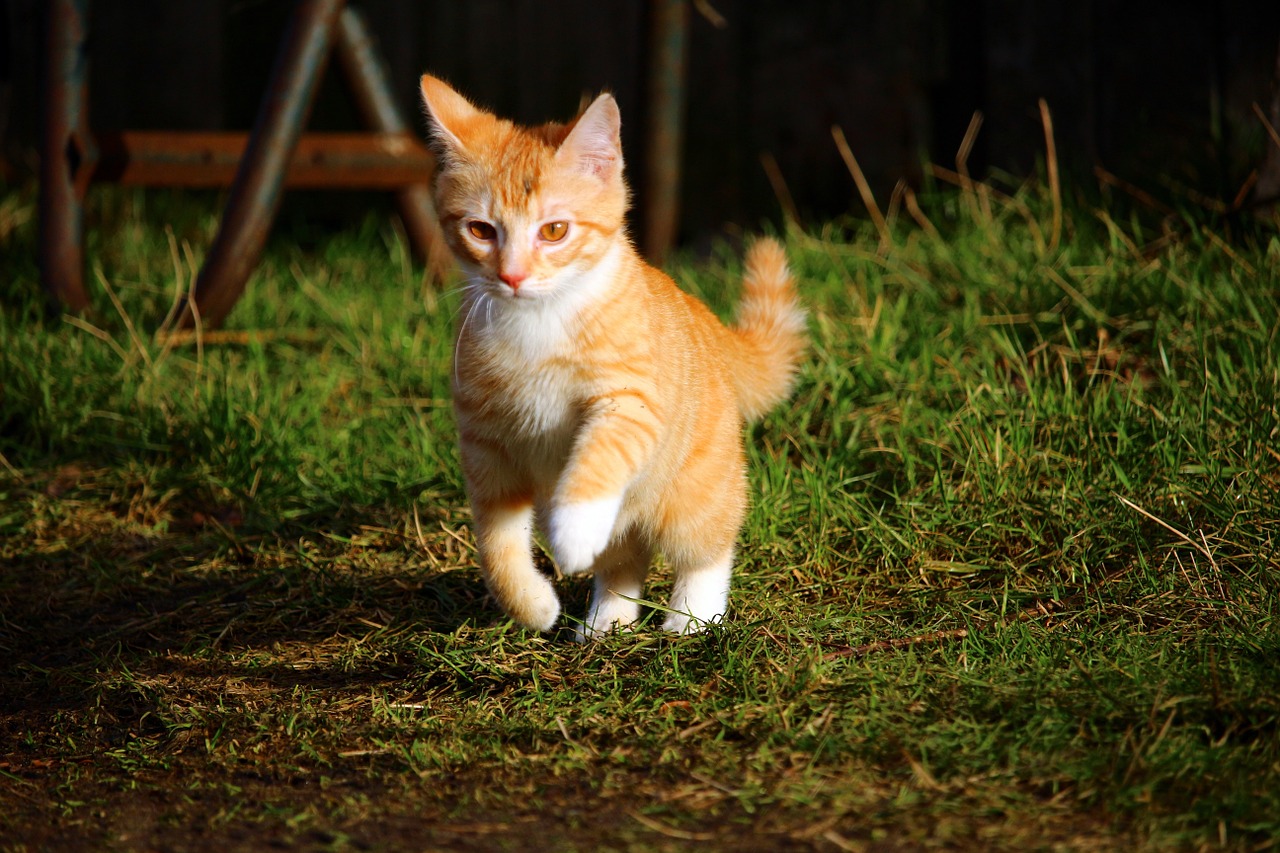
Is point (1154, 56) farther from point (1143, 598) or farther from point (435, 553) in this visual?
point (435, 553)

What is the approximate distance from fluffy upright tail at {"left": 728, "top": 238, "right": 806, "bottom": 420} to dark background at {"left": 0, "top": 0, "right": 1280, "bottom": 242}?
1.68m

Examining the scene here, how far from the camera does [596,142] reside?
2303 millimetres

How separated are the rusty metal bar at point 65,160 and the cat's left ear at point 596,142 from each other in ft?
7.47

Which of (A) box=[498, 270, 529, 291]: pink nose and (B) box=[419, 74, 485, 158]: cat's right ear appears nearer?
(A) box=[498, 270, 529, 291]: pink nose

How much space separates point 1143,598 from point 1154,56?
2.83 metres

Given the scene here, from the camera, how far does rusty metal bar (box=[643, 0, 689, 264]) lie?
4180 millimetres

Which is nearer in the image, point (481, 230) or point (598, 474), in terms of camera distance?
point (598, 474)

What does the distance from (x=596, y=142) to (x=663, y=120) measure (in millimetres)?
2052

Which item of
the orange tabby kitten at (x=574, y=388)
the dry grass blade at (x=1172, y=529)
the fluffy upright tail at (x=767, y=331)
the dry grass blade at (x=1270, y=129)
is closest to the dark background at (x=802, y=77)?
the dry grass blade at (x=1270, y=129)

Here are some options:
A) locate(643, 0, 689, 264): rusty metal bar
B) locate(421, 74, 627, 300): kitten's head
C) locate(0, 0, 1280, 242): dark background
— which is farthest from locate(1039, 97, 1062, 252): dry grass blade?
locate(421, 74, 627, 300): kitten's head

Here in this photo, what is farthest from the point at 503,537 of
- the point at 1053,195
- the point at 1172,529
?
the point at 1053,195

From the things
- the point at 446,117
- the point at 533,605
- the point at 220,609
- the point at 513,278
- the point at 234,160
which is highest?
the point at 446,117

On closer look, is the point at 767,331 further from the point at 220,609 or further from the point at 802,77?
the point at 802,77

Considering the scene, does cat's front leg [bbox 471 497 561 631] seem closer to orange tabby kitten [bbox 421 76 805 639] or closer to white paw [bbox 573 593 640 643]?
orange tabby kitten [bbox 421 76 805 639]
